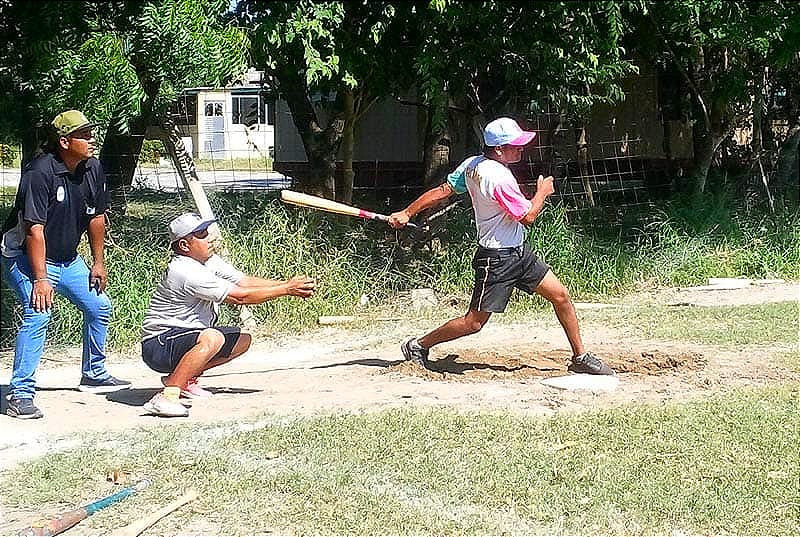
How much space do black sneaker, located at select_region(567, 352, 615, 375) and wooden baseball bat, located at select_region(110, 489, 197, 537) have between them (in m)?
3.14

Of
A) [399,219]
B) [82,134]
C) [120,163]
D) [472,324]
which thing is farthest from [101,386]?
[120,163]

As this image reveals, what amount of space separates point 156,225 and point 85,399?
12.9 ft

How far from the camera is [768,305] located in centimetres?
966

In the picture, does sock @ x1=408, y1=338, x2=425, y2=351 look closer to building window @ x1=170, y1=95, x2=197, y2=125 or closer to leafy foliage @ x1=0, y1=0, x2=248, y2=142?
leafy foliage @ x1=0, y1=0, x2=248, y2=142

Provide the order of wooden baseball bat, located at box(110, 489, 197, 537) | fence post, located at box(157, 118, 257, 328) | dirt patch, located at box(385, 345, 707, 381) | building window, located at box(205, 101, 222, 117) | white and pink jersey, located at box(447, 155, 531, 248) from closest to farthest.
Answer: wooden baseball bat, located at box(110, 489, 197, 537)
white and pink jersey, located at box(447, 155, 531, 248)
dirt patch, located at box(385, 345, 707, 381)
fence post, located at box(157, 118, 257, 328)
building window, located at box(205, 101, 222, 117)

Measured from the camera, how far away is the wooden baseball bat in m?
4.20

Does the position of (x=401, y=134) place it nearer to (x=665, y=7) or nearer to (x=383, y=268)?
(x=383, y=268)

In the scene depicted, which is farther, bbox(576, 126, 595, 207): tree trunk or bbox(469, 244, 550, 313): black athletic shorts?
bbox(576, 126, 595, 207): tree trunk

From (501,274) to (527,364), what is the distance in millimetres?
1030

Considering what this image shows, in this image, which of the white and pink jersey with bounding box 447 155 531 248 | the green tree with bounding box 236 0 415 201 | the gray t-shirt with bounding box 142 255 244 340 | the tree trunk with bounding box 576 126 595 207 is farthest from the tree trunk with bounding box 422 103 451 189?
the gray t-shirt with bounding box 142 255 244 340

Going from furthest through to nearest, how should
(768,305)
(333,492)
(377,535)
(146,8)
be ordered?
1. (768,305)
2. (146,8)
3. (333,492)
4. (377,535)

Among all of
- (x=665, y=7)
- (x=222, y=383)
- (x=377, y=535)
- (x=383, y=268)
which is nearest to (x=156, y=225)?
(x=383, y=268)

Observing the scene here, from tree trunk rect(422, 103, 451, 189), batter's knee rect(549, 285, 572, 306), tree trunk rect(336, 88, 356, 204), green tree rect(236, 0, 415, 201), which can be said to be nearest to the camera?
batter's knee rect(549, 285, 572, 306)

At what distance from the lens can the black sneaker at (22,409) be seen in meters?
6.06
